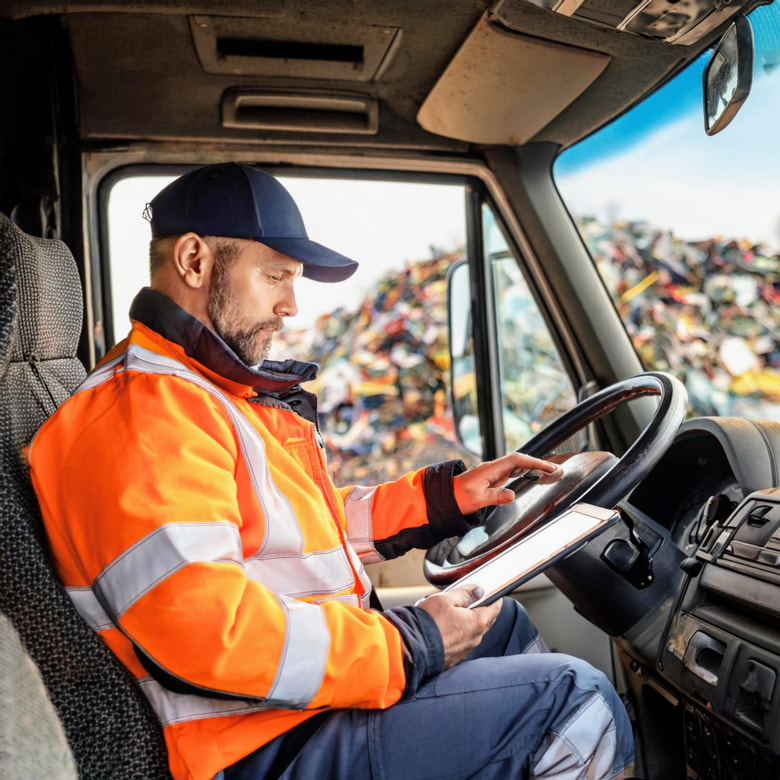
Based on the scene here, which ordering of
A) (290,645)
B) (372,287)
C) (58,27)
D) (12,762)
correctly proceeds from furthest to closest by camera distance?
(372,287) → (58,27) → (290,645) → (12,762)

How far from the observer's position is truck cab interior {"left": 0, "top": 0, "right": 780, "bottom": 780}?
1214 mm

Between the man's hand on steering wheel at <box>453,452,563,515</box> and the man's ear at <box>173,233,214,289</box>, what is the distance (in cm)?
65

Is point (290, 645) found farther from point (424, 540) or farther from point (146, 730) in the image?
point (424, 540)

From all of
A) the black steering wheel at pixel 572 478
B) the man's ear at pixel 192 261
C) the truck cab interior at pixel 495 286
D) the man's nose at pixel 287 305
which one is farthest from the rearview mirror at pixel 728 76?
the man's ear at pixel 192 261

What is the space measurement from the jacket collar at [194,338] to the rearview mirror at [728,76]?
2.88 ft

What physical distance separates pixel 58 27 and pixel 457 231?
1345 millimetres

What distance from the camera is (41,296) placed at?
1346mm

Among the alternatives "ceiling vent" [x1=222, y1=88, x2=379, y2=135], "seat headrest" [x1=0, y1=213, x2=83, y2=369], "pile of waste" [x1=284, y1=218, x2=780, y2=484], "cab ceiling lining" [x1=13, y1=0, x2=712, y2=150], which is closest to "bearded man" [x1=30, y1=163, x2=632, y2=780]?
"seat headrest" [x1=0, y1=213, x2=83, y2=369]

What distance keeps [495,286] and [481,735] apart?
170 centimetres

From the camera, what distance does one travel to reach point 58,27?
1848mm

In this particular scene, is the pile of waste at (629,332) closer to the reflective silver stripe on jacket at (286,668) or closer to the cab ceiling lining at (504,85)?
the cab ceiling lining at (504,85)

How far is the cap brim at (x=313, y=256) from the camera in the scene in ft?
5.01

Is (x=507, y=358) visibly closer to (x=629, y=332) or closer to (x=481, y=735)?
(x=629, y=332)

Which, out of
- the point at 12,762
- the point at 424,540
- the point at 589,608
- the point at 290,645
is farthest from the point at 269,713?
the point at 589,608
